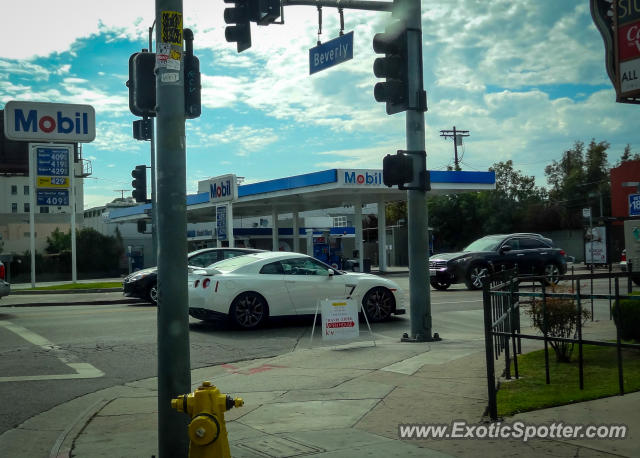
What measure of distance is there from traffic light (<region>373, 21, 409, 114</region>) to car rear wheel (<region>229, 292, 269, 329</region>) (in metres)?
4.64

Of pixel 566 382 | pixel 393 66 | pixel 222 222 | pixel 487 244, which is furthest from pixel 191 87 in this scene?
pixel 222 222

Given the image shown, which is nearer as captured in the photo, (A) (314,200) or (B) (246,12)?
(B) (246,12)

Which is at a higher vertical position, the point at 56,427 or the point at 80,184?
the point at 80,184

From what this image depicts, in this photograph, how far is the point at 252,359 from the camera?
1062 centimetres

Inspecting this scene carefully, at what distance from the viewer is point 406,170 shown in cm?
1109

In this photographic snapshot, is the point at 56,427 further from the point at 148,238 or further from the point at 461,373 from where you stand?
the point at 148,238

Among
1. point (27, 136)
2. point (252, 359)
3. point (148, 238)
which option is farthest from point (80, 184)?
point (252, 359)

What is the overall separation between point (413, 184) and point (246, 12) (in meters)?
3.80

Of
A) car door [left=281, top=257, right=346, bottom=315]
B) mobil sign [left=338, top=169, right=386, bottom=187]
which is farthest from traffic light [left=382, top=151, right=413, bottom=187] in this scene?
mobil sign [left=338, top=169, right=386, bottom=187]

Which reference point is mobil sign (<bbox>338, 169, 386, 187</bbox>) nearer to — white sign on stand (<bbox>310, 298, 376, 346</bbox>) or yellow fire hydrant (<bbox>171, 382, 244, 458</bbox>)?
white sign on stand (<bbox>310, 298, 376, 346</bbox>)

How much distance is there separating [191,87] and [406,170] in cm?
596

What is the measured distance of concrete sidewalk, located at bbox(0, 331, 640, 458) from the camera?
214 inches

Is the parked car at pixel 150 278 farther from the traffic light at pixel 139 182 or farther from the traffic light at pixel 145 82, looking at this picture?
the traffic light at pixel 145 82

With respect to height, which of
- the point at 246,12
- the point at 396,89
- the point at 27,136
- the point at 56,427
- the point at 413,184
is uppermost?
the point at 27,136
